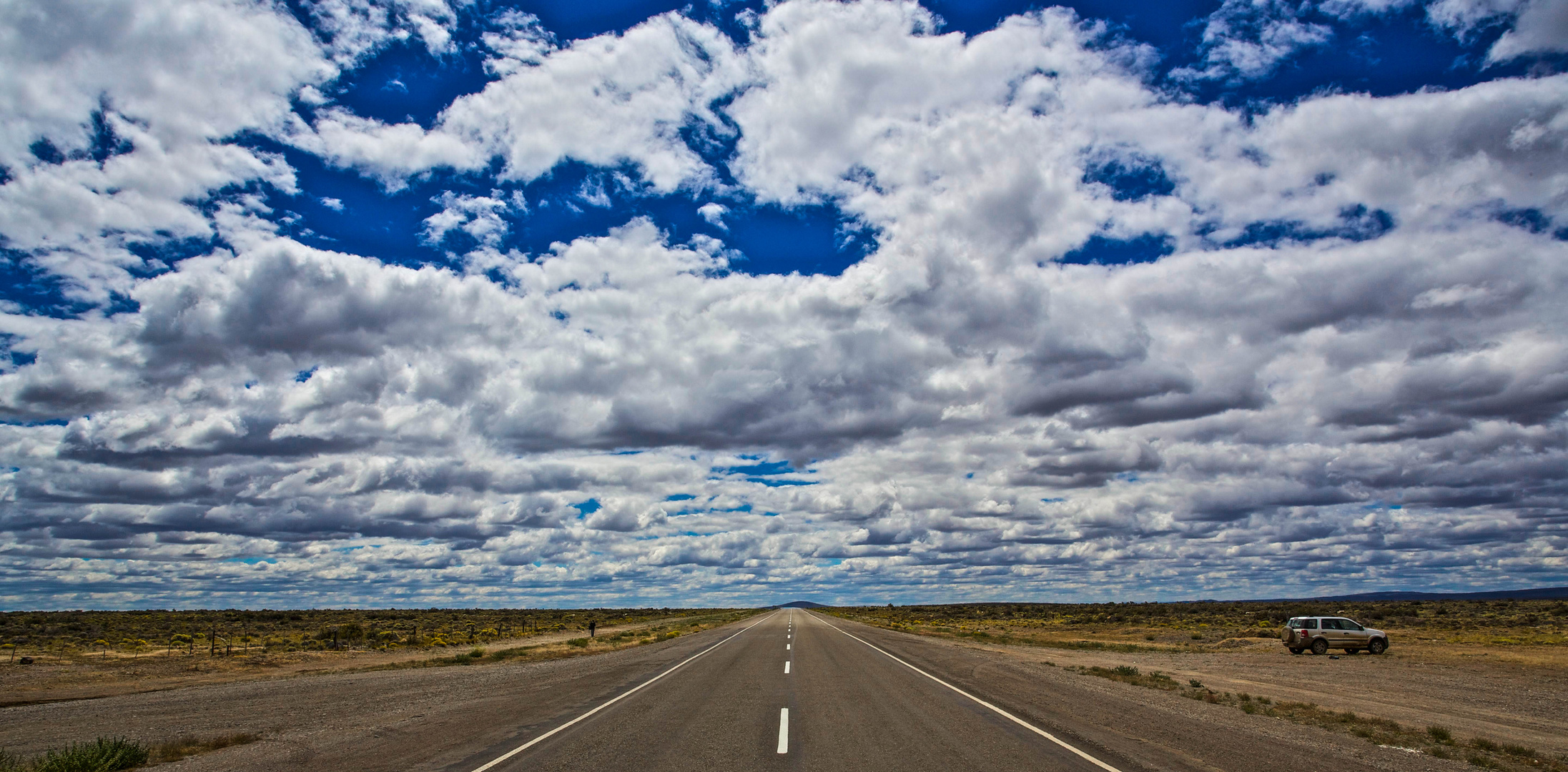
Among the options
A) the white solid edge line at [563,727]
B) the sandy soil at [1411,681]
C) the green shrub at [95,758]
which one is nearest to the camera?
the white solid edge line at [563,727]

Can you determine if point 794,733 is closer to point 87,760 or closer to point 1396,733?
point 87,760

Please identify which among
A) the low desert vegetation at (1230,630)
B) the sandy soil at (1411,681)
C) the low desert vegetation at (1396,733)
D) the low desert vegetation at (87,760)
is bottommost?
the low desert vegetation at (1230,630)

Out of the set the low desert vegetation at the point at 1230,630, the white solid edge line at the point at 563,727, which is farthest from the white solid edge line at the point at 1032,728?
the low desert vegetation at the point at 1230,630

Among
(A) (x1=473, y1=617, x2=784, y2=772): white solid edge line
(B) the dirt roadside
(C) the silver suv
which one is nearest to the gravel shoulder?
(C) the silver suv

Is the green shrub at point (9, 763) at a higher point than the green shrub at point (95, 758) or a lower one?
A: lower

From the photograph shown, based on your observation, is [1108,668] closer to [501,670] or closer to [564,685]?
[564,685]

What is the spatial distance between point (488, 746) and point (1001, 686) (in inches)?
514

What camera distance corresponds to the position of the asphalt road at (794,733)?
34.2ft

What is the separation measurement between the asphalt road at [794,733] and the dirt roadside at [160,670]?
20191mm

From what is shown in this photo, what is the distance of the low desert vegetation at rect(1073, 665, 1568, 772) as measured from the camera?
39.2 feet

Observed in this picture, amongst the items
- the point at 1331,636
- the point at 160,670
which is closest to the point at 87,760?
the point at 160,670

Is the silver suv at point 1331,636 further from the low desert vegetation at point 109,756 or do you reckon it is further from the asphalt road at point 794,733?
the low desert vegetation at point 109,756

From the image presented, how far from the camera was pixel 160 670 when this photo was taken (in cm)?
3466

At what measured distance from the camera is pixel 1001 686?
20.2 meters
